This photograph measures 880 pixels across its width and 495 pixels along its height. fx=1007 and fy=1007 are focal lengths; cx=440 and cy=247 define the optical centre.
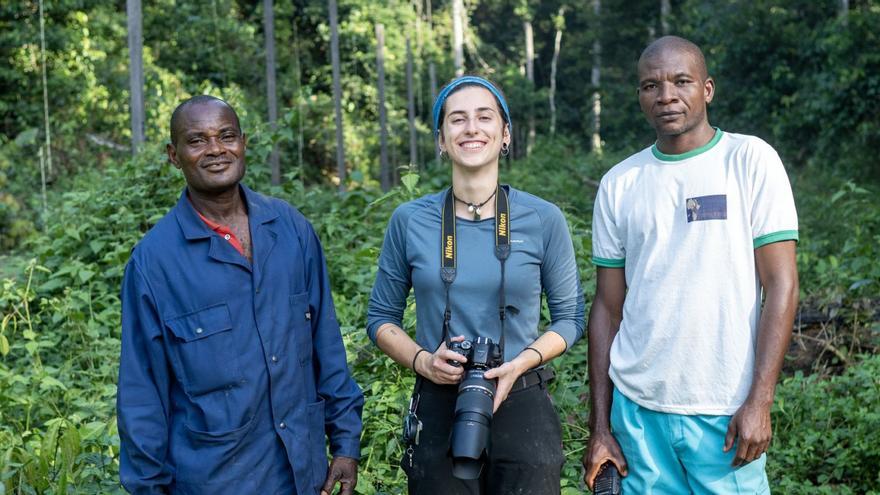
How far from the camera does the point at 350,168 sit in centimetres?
2498

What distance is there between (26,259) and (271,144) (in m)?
2.33

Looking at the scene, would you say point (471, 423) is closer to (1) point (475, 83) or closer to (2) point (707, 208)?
(2) point (707, 208)

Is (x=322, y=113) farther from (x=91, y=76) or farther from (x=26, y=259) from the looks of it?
(x=26, y=259)

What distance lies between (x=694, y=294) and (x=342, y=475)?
118 centimetres

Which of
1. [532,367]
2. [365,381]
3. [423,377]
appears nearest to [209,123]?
[423,377]

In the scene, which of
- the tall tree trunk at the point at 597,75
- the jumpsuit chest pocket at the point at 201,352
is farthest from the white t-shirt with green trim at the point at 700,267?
the tall tree trunk at the point at 597,75

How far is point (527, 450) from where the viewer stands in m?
2.93

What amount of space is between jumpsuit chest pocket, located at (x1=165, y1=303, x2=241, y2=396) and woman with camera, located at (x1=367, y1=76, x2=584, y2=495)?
0.52 metres

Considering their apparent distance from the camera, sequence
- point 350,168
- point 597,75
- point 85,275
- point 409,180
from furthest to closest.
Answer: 1. point 597,75
2. point 350,168
3. point 85,275
4. point 409,180

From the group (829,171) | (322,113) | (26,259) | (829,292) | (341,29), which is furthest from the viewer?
(341,29)

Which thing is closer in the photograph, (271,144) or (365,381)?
(365,381)

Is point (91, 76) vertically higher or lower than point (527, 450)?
higher

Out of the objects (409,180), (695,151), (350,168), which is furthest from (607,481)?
(350,168)

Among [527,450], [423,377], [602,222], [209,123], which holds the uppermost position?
[209,123]
